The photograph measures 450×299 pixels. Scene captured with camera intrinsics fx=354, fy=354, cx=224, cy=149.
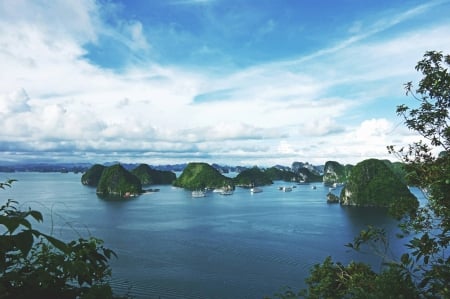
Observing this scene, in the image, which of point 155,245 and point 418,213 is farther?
point 155,245

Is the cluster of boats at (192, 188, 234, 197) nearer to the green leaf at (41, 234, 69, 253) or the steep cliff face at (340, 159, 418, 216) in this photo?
the steep cliff face at (340, 159, 418, 216)

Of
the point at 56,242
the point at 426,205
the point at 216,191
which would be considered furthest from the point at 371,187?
the point at 56,242

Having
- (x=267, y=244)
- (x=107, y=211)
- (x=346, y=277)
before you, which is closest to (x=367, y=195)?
(x=267, y=244)

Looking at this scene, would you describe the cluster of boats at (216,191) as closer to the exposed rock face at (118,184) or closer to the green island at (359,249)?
the exposed rock face at (118,184)

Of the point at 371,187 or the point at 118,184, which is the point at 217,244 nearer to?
the point at 371,187

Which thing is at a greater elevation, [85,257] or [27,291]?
[85,257]

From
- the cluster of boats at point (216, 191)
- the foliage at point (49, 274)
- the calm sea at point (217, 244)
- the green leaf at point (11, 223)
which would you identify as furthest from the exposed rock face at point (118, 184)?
the green leaf at point (11, 223)

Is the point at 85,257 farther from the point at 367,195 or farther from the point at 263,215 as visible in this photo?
the point at 367,195
